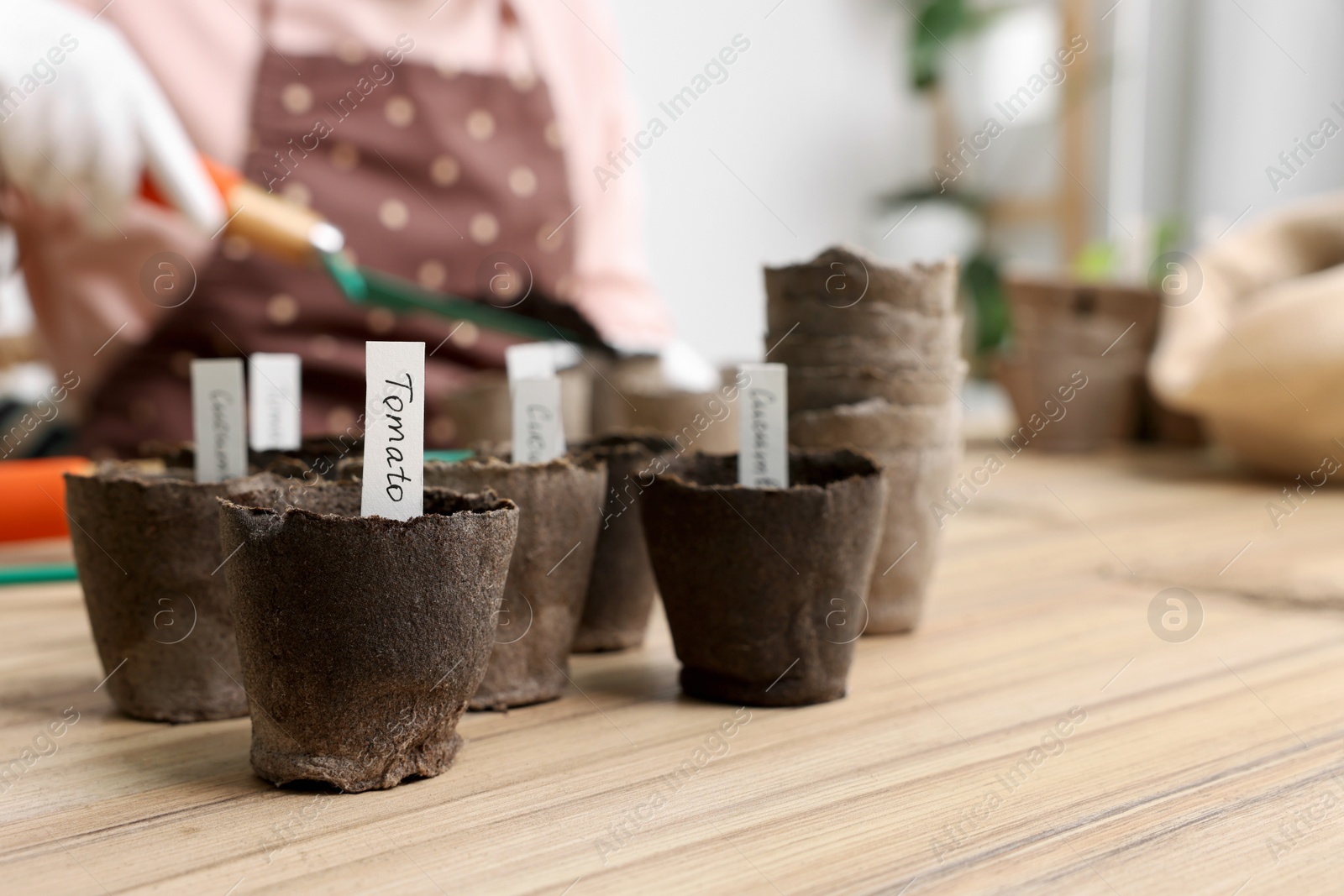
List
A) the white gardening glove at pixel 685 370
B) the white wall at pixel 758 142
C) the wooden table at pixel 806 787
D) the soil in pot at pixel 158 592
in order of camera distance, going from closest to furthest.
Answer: the wooden table at pixel 806 787 < the soil in pot at pixel 158 592 < the white gardening glove at pixel 685 370 < the white wall at pixel 758 142

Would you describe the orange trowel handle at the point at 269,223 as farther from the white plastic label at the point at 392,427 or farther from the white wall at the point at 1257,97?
the white wall at the point at 1257,97

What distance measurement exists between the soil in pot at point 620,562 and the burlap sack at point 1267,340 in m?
1.00

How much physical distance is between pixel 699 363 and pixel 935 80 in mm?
2770

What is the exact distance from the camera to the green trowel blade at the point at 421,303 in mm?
1152

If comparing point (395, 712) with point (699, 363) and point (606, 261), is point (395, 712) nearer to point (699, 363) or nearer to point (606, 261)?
point (699, 363)

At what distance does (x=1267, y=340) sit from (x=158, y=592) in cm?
135

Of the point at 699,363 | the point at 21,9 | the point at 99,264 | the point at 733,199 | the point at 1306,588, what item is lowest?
the point at 1306,588

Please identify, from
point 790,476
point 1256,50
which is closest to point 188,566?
point 790,476

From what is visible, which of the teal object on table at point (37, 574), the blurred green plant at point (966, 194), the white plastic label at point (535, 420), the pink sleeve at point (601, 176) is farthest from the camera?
the blurred green plant at point (966, 194)

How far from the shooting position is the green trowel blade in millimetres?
1152

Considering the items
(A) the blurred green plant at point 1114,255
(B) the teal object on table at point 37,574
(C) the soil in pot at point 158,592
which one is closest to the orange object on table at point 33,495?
(B) the teal object on table at point 37,574

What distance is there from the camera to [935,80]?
12.2 ft

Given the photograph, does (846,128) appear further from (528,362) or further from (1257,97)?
(528,362)

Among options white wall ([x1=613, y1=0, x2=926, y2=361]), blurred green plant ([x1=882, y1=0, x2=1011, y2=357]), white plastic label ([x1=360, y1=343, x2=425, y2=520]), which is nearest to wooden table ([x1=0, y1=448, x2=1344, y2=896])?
white plastic label ([x1=360, y1=343, x2=425, y2=520])
